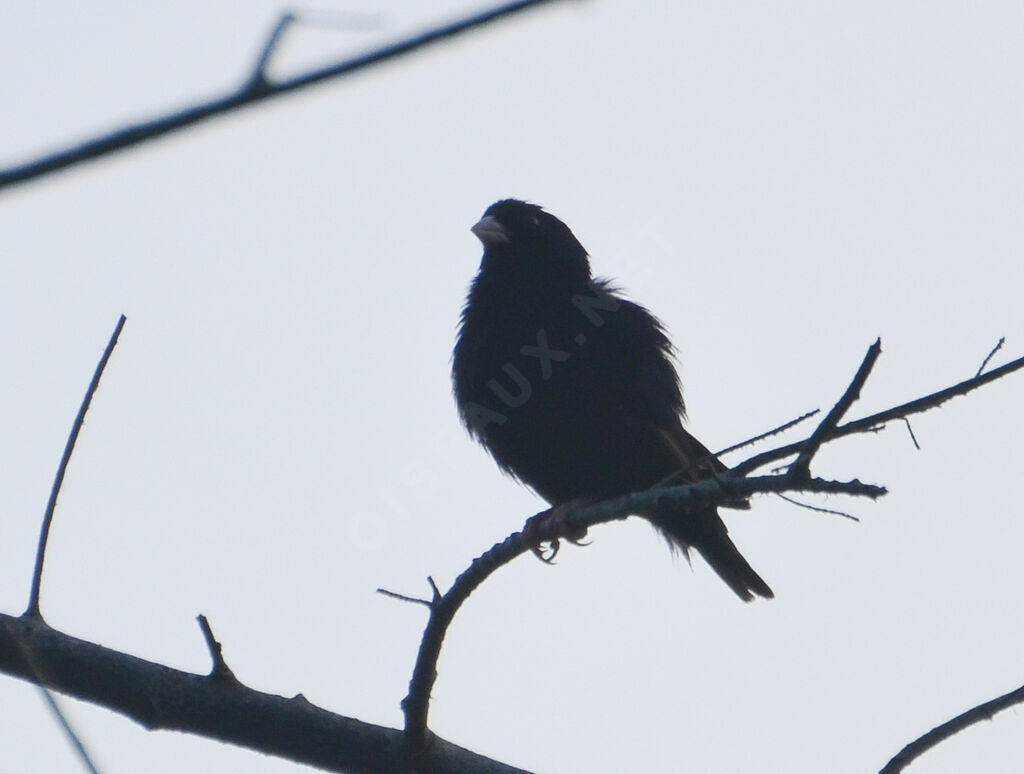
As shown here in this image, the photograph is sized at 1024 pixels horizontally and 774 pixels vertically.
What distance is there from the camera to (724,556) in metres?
5.51

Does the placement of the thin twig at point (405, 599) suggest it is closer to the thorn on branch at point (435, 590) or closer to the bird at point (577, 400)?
the thorn on branch at point (435, 590)

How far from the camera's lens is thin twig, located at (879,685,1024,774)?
2.71 m

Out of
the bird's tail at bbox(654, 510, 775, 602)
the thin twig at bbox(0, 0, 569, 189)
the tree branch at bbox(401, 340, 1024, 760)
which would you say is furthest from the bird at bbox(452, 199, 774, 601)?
the thin twig at bbox(0, 0, 569, 189)

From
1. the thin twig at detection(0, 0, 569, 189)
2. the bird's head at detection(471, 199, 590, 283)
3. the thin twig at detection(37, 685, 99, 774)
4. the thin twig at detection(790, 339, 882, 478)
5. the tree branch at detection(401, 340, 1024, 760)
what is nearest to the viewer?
the thin twig at detection(0, 0, 569, 189)

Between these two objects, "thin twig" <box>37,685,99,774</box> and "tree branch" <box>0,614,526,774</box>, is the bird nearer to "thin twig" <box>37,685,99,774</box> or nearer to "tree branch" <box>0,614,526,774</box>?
"tree branch" <box>0,614,526,774</box>

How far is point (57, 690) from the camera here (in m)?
2.88

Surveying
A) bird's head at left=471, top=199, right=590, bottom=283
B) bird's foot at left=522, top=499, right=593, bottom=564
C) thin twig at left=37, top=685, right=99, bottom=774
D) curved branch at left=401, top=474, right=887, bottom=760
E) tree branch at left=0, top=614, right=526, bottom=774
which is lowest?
thin twig at left=37, top=685, right=99, bottom=774

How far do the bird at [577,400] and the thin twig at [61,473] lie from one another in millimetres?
2593

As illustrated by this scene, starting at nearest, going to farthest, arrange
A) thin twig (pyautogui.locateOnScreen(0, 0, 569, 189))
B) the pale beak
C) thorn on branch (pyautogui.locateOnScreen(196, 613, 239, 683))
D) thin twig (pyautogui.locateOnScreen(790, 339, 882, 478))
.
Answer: thin twig (pyautogui.locateOnScreen(0, 0, 569, 189)) < thin twig (pyautogui.locateOnScreen(790, 339, 882, 478)) < thorn on branch (pyautogui.locateOnScreen(196, 613, 239, 683)) < the pale beak

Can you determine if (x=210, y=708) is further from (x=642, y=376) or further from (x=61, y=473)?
(x=642, y=376)

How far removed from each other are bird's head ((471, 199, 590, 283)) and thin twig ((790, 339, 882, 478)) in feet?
10.6

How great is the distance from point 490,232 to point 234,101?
5197 mm

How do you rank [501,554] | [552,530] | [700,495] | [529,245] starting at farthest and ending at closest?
[529,245], [552,530], [501,554], [700,495]

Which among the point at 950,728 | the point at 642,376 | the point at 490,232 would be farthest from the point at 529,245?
the point at 950,728
